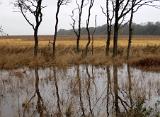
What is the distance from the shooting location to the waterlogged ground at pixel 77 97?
12891 mm

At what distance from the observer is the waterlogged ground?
12891 millimetres

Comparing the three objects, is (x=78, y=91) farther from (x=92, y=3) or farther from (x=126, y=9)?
(x=92, y=3)

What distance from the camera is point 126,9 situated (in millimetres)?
36219

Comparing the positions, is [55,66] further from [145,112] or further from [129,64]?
[145,112]

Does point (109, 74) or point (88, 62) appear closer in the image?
point (109, 74)

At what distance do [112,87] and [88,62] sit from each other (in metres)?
15.0

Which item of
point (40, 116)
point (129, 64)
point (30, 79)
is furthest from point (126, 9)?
point (40, 116)

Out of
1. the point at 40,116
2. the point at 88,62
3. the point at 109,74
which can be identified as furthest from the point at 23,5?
the point at 40,116

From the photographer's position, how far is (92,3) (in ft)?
138

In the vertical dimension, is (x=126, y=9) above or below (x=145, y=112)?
above

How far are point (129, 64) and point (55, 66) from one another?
5829 mm

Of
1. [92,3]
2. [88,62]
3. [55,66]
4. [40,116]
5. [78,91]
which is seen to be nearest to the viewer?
[40,116]

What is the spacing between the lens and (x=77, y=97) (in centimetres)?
1595

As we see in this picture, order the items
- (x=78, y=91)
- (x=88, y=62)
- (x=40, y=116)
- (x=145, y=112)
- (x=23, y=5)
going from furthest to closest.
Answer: (x=23, y=5) → (x=88, y=62) → (x=78, y=91) → (x=40, y=116) → (x=145, y=112)
